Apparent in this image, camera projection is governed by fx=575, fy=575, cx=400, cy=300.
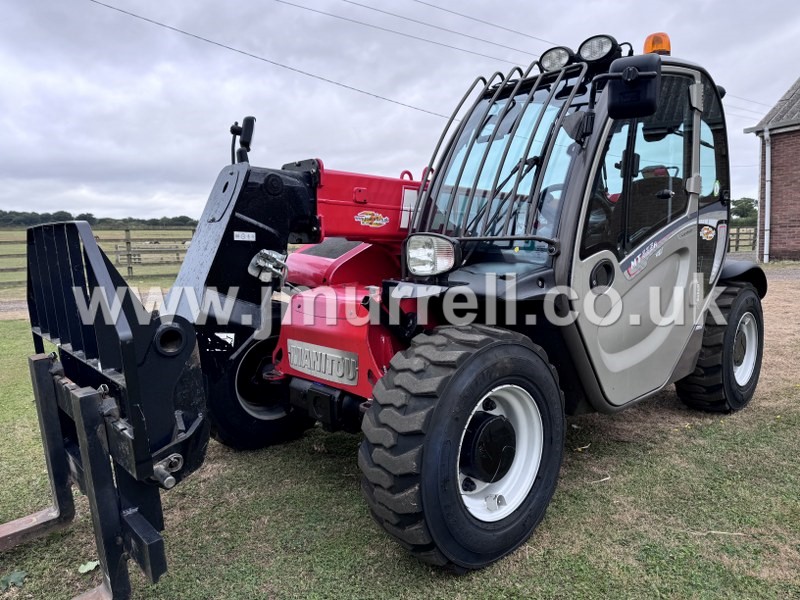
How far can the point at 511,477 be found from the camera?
2.82 meters

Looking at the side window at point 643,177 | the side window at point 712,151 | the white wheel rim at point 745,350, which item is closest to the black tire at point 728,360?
the white wheel rim at point 745,350

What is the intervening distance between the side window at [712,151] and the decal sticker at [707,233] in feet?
0.50

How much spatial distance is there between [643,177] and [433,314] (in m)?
1.47

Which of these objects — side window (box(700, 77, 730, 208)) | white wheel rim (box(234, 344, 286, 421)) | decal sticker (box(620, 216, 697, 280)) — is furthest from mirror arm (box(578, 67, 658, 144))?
white wheel rim (box(234, 344, 286, 421))

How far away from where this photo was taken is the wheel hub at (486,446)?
2602 mm

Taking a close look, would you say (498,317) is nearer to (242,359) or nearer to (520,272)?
(520,272)

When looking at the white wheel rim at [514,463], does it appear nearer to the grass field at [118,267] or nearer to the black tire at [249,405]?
the black tire at [249,405]

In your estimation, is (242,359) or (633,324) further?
(242,359)

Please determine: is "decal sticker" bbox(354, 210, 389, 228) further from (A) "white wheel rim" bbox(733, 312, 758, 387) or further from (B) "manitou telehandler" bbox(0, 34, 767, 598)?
(A) "white wheel rim" bbox(733, 312, 758, 387)

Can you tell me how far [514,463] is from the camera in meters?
2.83

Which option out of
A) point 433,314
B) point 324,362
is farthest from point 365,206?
point 324,362

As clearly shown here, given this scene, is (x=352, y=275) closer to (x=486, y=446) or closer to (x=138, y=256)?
(x=486, y=446)

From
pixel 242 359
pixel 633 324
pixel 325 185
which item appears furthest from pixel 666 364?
pixel 242 359

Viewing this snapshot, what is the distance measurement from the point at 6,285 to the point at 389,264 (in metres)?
15.6
